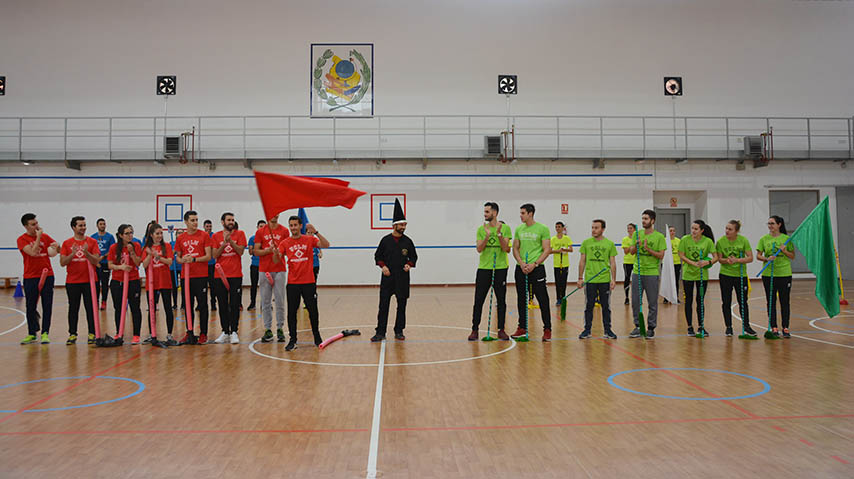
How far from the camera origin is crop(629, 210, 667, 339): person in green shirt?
8.55 m

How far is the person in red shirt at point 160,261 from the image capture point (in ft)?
26.1

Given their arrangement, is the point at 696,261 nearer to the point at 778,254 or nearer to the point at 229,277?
the point at 778,254

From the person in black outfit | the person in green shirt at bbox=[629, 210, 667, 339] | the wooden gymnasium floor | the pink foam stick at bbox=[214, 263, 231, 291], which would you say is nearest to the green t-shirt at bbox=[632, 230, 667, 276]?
the person in green shirt at bbox=[629, 210, 667, 339]

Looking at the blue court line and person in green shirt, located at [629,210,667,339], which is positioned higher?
the blue court line

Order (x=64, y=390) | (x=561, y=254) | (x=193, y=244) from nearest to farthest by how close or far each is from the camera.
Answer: (x=64, y=390)
(x=193, y=244)
(x=561, y=254)

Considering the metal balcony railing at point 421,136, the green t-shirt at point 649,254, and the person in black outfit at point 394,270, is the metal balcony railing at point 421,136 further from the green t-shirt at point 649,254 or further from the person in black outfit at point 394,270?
the green t-shirt at point 649,254

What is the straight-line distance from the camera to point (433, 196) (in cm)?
1973

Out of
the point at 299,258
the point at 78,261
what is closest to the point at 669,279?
the point at 299,258

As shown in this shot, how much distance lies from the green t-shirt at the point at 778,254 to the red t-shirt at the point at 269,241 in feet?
23.9

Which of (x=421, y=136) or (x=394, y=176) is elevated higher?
(x=421, y=136)

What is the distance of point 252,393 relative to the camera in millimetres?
5512

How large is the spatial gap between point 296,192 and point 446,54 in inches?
550

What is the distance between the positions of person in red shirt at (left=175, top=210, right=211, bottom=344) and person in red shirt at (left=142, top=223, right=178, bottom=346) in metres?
0.20

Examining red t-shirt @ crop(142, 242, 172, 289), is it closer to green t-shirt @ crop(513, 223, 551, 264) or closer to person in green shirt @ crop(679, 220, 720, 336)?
green t-shirt @ crop(513, 223, 551, 264)
